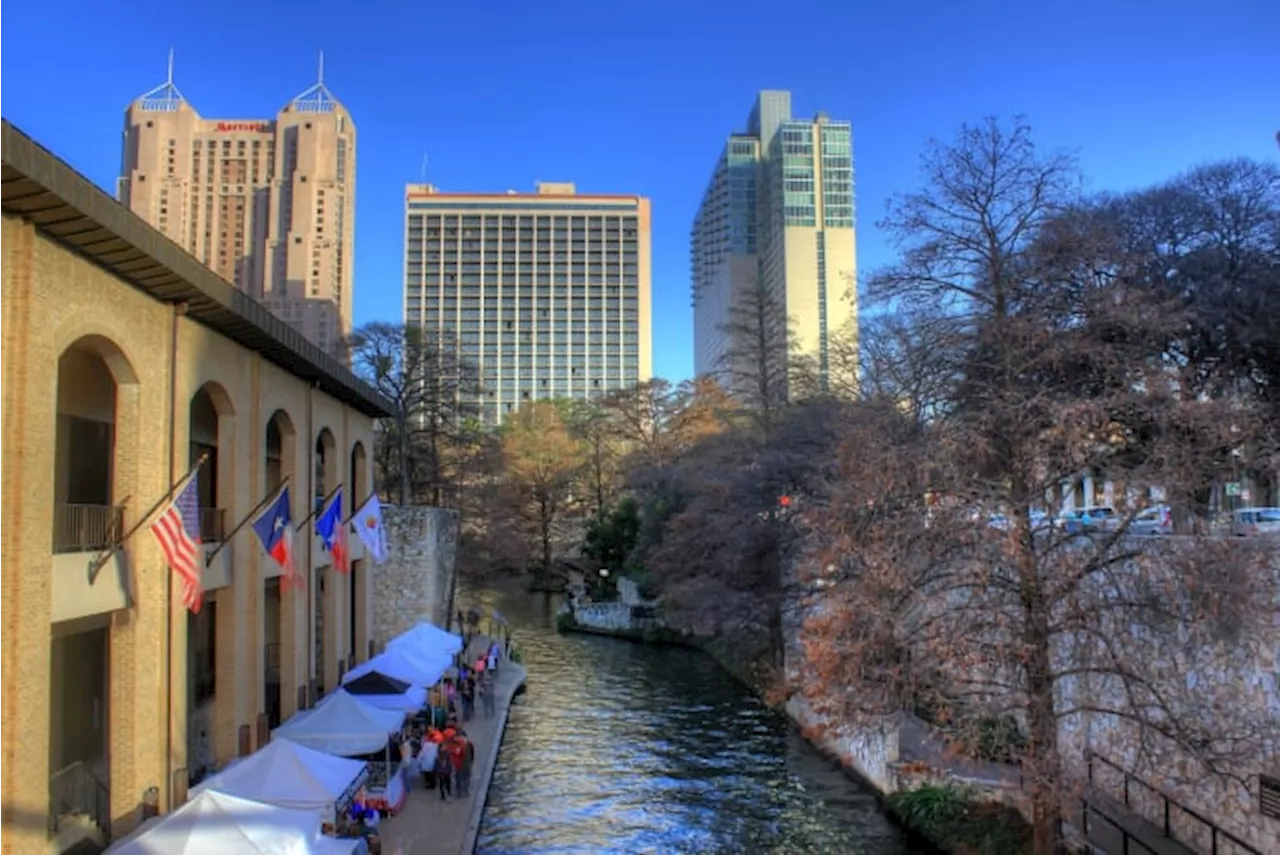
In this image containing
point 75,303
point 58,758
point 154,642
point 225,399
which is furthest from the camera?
point 225,399

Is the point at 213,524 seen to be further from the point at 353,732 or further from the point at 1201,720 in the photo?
the point at 1201,720

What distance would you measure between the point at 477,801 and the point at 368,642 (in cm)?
1161

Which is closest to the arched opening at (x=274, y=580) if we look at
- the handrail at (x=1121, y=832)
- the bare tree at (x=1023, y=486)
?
the bare tree at (x=1023, y=486)

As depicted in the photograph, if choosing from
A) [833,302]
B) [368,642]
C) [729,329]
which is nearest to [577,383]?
[833,302]

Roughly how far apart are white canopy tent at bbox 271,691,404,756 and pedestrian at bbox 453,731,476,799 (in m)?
1.30

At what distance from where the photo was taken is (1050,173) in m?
12.4

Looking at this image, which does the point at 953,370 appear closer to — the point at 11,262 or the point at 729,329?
the point at 11,262

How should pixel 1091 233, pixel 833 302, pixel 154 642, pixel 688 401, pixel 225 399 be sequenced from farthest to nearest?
pixel 833 302 < pixel 688 401 < pixel 225 399 < pixel 154 642 < pixel 1091 233

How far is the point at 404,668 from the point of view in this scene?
21328mm

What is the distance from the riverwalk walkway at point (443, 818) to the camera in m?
14.9

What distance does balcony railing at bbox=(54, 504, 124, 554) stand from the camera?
1220 cm

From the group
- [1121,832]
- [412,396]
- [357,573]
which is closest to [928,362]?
[1121,832]

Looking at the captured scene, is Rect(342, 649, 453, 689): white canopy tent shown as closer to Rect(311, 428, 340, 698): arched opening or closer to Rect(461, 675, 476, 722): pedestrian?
Rect(461, 675, 476, 722): pedestrian

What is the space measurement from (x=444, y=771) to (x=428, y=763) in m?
0.79
